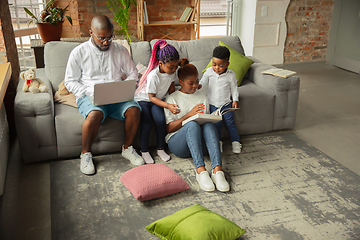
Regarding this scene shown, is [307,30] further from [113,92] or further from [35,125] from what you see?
[35,125]

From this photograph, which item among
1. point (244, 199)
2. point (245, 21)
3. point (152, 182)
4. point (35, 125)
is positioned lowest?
point (244, 199)

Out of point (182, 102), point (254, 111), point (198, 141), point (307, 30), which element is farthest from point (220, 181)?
point (307, 30)

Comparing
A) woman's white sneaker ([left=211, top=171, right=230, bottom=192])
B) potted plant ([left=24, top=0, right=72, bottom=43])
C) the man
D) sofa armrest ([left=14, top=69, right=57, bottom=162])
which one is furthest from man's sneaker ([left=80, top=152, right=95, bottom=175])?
potted plant ([left=24, top=0, right=72, bottom=43])

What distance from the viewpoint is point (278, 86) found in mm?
2889

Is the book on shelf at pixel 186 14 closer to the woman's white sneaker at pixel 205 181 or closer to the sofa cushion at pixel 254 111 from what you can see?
the sofa cushion at pixel 254 111

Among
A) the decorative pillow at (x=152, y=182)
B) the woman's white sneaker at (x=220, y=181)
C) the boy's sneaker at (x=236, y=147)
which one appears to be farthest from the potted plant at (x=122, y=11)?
the woman's white sneaker at (x=220, y=181)

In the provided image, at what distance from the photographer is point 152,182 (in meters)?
2.04

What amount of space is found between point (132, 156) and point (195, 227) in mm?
1022

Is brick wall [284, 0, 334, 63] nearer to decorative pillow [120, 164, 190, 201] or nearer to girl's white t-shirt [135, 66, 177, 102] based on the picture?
girl's white t-shirt [135, 66, 177, 102]

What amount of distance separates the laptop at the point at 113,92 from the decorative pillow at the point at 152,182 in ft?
1.77

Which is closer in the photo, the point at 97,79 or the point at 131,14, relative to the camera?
the point at 97,79

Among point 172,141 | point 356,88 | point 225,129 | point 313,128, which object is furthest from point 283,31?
point 172,141

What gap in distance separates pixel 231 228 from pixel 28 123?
5.35 ft

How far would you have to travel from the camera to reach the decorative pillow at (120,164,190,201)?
2000mm
